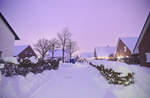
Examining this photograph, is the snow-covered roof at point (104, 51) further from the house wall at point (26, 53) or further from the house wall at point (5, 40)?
the house wall at point (5, 40)

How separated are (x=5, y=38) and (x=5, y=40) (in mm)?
312

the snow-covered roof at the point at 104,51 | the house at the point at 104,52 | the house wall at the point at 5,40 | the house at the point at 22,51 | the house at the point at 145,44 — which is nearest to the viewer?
the house at the point at 145,44

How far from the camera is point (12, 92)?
4273 millimetres

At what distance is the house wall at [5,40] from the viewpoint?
12.4 metres

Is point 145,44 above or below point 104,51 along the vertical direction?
below

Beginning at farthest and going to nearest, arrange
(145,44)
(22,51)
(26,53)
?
(26,53)
(22,51)
(145,44)

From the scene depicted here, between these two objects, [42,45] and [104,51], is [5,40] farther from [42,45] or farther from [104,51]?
[104,51]

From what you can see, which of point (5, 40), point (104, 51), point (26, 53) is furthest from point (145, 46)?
point (26, 53)

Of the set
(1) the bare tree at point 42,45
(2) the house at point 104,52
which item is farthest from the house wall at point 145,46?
(1) the bare tree at point 42,45

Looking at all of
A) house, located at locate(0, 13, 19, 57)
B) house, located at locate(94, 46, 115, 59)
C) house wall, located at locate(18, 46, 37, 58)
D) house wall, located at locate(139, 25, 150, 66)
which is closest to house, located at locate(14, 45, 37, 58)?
house wall, located at locate(18, 46, 37, 58)

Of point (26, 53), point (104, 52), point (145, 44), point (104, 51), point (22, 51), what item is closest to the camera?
point (145, 44)

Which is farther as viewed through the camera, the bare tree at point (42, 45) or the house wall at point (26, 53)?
the bare tree at point (42, 45)

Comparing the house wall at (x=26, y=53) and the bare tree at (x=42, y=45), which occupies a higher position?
the bare tree at (x=42, y=45)

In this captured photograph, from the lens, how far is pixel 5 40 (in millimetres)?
12961
